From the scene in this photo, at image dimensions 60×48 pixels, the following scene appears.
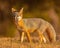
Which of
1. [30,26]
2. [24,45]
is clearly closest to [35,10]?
[30,26]

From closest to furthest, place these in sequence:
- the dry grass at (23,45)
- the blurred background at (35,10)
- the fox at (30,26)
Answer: the dry grass at (23,45)
the fox at (30,26)
the blurred background at (35,10)

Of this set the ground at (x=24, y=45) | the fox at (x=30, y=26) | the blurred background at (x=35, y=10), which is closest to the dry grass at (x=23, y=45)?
the ground at (x=24, y=45)

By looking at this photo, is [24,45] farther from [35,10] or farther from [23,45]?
[35,10]

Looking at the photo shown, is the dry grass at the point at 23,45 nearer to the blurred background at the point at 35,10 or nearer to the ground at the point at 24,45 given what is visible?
the ground at the point at 24,45

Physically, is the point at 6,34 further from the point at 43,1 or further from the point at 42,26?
the point at 42,26

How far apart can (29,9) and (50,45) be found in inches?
291

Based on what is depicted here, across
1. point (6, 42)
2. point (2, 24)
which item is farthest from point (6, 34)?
point (6, 42)

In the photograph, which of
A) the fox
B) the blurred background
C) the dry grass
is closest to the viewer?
the dry grass

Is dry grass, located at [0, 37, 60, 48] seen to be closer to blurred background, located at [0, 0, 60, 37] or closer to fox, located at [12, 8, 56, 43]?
fox, located at [12, 8, 56, 43]

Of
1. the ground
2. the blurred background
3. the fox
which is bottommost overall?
the blurred background

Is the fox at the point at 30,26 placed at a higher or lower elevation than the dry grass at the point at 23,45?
higher

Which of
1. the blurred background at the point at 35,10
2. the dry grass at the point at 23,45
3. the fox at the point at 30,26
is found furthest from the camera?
the blurred background at the point at 35,10

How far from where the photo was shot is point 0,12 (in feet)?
48.5

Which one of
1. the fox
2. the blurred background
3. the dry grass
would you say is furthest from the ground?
the blurred background
